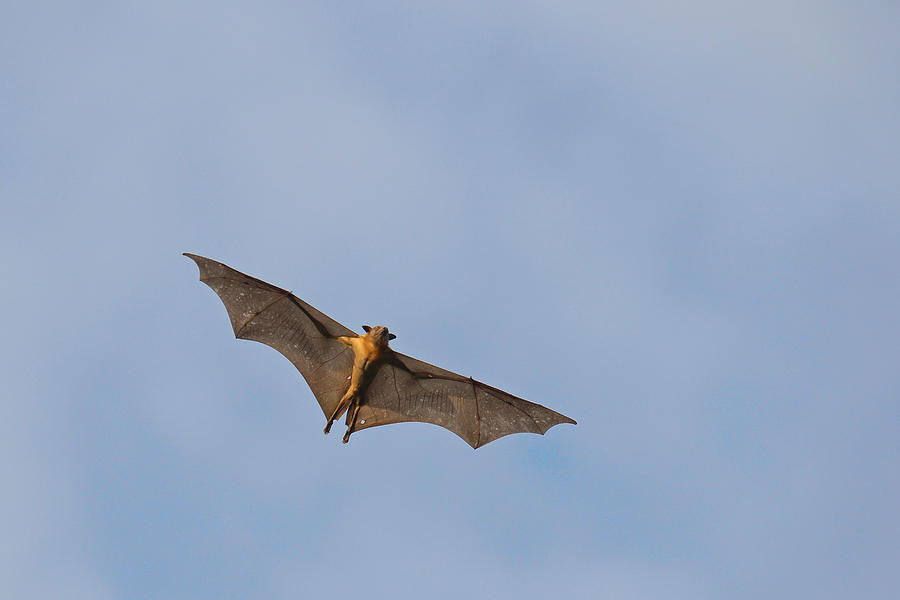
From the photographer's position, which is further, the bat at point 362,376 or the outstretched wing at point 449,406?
the outstretched wing at point 449,406

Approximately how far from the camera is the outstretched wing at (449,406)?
28562mm

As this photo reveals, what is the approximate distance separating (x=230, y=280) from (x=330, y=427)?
5312 mm

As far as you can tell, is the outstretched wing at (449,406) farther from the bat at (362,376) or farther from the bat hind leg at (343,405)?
the bat hind leg at (343,405)

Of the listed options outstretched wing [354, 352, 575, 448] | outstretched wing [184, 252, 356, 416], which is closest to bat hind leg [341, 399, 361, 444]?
outstretched wing [354, 352, 575, 448]

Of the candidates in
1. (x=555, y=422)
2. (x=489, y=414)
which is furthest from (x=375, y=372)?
(x=555, y=422)

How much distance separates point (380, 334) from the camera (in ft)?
90.4

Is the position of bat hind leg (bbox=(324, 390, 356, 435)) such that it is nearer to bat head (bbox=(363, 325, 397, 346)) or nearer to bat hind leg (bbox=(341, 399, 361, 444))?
bat hind leg (bbox=(341, 399, 361, 444))

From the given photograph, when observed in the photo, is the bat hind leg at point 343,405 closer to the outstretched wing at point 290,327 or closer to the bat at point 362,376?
the bat at point 362,376

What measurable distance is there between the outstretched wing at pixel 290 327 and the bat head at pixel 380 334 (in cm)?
84

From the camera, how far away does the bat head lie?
27.6m

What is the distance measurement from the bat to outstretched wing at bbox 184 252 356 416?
3cm

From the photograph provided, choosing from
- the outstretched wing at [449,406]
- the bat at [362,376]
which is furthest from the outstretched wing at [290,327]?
the outstretched wing at [449,406]

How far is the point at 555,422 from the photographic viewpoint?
93.9 feet

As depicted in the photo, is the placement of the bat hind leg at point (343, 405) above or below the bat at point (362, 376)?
below
